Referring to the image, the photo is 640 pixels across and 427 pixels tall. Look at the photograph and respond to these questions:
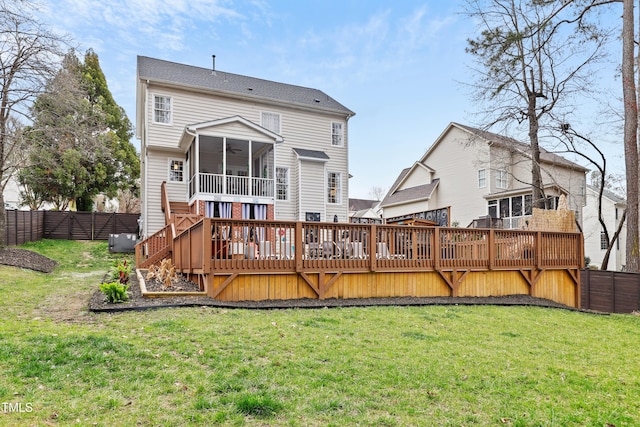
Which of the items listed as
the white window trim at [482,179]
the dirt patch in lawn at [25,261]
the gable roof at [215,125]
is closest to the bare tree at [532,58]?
the white window trim at [482,179]

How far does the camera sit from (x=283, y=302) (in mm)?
6781

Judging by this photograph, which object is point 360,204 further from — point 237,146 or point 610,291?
point 610,291

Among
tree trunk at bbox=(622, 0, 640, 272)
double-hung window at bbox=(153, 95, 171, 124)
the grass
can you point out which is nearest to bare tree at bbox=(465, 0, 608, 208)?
tree trunk at bbox=(622, 0, 640, 272)

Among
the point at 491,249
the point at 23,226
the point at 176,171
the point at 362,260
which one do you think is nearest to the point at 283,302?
the point at 362,260

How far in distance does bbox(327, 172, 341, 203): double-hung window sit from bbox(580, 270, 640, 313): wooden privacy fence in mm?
10404

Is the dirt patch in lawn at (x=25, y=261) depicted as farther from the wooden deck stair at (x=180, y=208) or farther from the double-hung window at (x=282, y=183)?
the double-hung window at (x=282, y=183)

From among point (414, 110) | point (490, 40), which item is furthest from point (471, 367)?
point (414, 110)

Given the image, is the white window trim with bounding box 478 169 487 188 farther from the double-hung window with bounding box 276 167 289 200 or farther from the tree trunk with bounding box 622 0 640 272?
the double-hung window with bounding box 276 167 289 200

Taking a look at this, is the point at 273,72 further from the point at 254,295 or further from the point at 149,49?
the point at 254,295

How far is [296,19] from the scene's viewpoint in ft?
54.0

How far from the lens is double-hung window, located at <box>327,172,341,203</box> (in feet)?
60.5

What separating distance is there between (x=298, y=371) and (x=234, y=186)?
40.5 ft

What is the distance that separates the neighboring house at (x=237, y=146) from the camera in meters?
14.8

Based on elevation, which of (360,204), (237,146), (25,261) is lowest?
(25,261)
